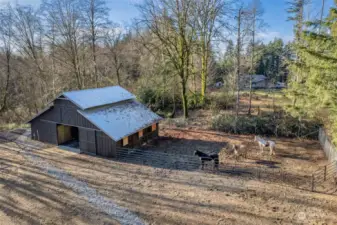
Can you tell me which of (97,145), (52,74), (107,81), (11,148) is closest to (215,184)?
(97,145)

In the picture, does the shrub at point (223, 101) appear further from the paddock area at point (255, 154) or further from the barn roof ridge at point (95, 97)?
the barn roof ridge at point (95, 97)

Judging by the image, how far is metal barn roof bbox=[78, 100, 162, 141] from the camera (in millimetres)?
14238

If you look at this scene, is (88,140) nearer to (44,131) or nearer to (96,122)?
(96,122)

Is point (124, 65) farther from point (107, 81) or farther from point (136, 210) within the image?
point (136, 210)

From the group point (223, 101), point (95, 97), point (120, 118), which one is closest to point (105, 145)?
point (120, 118)

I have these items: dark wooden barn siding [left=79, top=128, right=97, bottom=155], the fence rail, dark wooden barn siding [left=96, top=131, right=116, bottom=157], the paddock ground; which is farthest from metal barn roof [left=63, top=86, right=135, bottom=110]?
the fence rail

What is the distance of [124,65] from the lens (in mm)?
29562

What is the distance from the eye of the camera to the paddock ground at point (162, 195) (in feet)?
28.1

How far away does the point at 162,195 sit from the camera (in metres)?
10.0

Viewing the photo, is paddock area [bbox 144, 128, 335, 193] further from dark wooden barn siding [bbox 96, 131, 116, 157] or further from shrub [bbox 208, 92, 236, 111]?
shrub [bbox 208, 92, 236, 111]

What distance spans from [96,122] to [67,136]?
4.85 meters

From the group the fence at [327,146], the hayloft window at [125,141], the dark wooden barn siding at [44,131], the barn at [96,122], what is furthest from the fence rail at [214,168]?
the dark wooden barn siding at [44,131]

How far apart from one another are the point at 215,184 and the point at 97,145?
788 centimetres

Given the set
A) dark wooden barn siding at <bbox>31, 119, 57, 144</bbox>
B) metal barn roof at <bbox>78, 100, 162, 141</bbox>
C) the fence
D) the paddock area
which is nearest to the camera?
the paddock area
